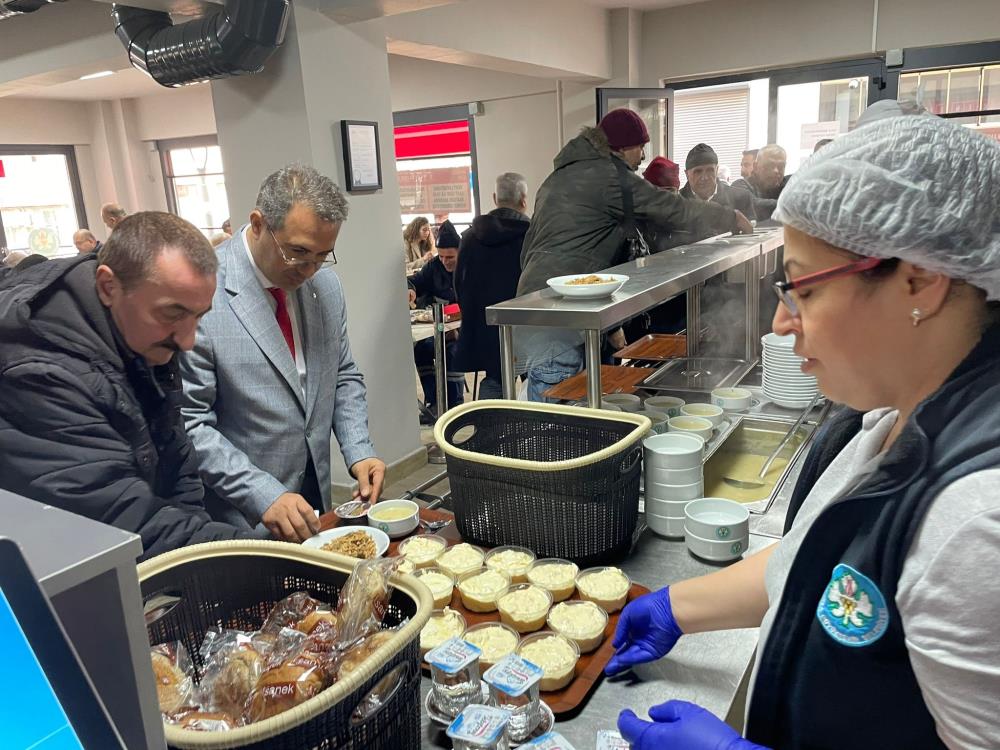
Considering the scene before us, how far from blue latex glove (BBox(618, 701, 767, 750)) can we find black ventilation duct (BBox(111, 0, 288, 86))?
329 cm

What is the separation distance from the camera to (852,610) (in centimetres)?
81

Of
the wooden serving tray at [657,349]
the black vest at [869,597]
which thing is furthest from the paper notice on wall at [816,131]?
the black vest at [869,597]

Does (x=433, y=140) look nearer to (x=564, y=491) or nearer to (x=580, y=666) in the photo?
(x=564, y=491)

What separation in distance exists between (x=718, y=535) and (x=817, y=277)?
77cm

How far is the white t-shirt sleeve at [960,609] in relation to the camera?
26.5 inches

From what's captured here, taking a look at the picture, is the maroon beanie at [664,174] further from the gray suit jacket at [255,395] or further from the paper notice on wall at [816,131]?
the gray suit jacket at [255,395]

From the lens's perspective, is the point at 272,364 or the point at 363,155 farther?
the point at 363,155

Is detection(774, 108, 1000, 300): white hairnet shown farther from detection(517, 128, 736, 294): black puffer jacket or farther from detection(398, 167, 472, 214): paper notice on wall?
detection(398, 167, 472, 214): paper notice on wall

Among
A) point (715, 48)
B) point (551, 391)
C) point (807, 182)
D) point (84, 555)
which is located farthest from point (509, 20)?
point (84, 555)

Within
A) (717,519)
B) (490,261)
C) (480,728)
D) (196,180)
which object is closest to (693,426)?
(717,519)

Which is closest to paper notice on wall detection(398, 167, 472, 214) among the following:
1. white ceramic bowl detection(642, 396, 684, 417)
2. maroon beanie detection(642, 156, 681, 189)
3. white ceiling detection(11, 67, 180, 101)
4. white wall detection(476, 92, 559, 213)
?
white wall detection(476, 92, 559, 213)

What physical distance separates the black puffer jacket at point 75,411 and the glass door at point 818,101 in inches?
251

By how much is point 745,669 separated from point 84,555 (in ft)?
3.43

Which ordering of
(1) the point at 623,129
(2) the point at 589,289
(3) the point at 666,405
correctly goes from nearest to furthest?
(2) the point at 589,289, (3) the point at 666,405, (1) the point at 623,129
